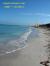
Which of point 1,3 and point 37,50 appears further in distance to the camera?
point 37,50

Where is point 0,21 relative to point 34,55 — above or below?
above

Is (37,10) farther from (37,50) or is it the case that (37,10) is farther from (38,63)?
(38,63)

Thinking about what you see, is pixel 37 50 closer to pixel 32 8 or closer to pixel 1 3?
pixel 32 8

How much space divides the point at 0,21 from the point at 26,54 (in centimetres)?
41

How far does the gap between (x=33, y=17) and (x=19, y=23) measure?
152 mm

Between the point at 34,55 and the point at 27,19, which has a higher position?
the point at 27,19

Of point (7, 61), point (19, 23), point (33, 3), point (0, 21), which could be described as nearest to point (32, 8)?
point (33, 3)

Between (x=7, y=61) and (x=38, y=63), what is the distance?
28 centimetres

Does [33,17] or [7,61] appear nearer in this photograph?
[7,61]

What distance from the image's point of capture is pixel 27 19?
1.85 meters

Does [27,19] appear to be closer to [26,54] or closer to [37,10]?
[37,10]

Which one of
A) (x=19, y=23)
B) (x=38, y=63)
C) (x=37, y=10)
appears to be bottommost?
(x=38, y=63)

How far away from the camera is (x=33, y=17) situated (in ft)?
6.14

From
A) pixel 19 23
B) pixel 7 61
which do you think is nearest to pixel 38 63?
pixel 7 61
